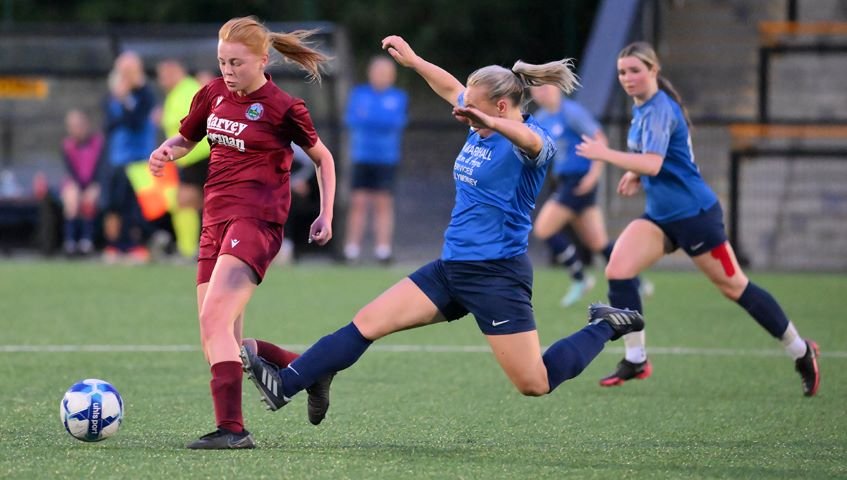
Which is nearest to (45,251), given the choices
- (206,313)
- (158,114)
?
(158,114)

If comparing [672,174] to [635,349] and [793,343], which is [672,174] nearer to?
[635,349]

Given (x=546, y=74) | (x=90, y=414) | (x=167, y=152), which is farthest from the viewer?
(x=167, y=152)

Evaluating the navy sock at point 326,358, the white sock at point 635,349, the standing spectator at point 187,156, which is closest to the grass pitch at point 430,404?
the white sock at point 635,349

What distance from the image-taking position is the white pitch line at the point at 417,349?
923 cm

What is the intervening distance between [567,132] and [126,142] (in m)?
5.69

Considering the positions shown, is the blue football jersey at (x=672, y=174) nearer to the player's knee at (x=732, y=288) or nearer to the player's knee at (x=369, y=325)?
the player's knee at (x=732, y=288)

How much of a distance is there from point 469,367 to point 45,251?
32.7 feet

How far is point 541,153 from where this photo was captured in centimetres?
593

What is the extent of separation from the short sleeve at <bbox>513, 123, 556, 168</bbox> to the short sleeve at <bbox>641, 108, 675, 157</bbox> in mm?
1807

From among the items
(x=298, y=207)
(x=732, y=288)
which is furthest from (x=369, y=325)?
(x=298, y=207)

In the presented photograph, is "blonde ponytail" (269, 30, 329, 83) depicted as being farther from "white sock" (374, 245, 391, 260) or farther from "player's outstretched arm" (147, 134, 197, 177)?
"white sock" (374, 245, 391, 260)

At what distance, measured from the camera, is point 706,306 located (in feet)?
40.7

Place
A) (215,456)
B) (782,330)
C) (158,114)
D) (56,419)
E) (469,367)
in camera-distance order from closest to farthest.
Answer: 1. (215,456)
2. (56,419)
3. (782,330)
4. (469,367)
5. (158,114)

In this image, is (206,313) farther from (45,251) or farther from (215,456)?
(45,251)
